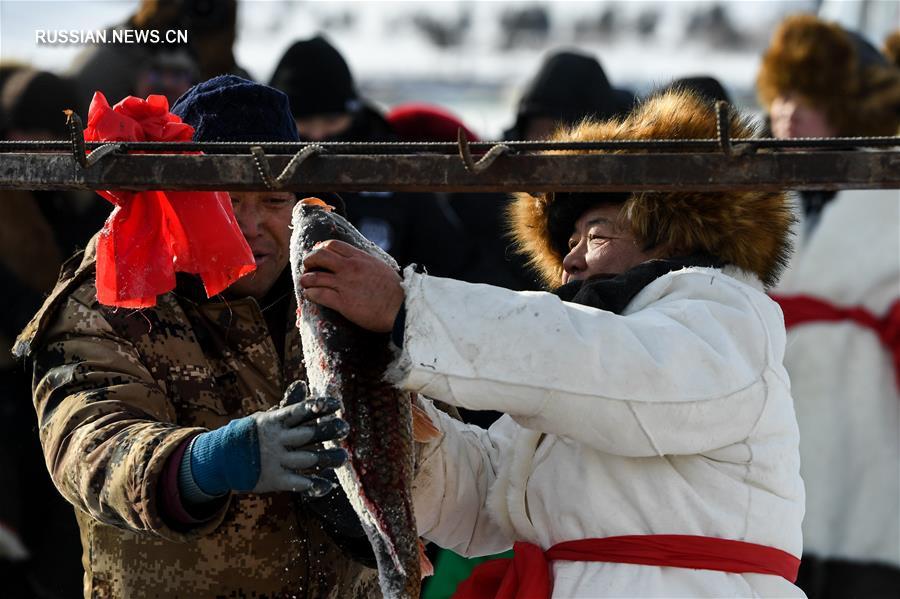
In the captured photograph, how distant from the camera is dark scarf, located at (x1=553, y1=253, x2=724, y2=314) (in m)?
2.56

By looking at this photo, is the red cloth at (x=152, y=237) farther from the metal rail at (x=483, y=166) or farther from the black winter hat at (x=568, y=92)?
the black winter hat at (x=568, y=92)

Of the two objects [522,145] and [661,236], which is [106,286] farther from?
[661,236]

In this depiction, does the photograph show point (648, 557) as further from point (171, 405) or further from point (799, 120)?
point (799, 120)

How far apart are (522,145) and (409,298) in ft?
1.07

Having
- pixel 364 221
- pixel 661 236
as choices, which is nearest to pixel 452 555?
pixel 364 221

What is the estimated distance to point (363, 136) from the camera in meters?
5.55

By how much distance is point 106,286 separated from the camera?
2.65 m

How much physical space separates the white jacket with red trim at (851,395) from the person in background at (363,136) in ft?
4.18

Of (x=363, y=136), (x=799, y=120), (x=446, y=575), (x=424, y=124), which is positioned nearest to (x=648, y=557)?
A: (x=446, y=575)

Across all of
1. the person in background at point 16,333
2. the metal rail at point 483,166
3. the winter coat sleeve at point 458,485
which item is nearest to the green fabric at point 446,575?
the person in background at point 16,333

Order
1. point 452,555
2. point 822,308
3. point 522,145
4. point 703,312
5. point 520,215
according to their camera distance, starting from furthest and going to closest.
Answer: point 822,308 → point 452,555 → point 520,215 → point 703,312 → point 522,145

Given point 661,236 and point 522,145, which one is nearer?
point 522,145

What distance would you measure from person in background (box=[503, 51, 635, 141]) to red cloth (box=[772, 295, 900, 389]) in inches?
42.7

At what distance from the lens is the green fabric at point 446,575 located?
4.48 m
